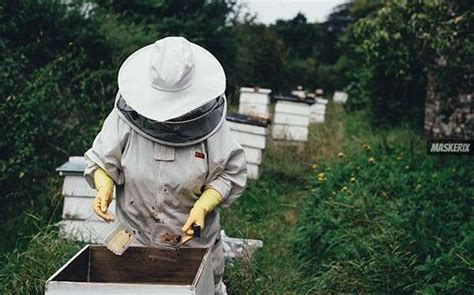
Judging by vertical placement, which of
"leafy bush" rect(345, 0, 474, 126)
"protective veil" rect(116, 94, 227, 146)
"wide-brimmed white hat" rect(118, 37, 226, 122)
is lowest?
"protective veil" rect(116, 94, 227, 146)

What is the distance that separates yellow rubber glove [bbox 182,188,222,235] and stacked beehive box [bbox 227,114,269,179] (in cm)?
424

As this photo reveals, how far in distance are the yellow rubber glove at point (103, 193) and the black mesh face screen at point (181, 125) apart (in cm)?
29

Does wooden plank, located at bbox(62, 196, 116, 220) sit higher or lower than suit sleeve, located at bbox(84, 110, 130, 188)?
lower

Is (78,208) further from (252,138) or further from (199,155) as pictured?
(252,138)

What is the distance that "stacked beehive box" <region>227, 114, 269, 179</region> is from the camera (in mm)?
7348

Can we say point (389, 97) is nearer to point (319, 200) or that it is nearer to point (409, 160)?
point (409, 160)

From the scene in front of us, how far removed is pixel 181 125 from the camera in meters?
3.04

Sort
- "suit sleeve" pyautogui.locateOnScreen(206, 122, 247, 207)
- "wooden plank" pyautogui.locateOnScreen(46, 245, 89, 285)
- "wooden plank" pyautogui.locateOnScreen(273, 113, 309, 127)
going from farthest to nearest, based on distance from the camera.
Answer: "wooden plank" pyautogui.locateOnScreen(273, 113, 309, 127), "suit sleeve" pyautogui.locateOnScreen(206, 122, 247, 207), "wooden plank" pyautogui.locateOnScreen(46, 245, 89, 285)

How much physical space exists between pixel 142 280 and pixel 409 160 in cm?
430

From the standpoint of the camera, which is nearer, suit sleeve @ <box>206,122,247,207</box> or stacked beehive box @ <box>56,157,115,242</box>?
suit sleeve @ <box>206,122,247,207</box>

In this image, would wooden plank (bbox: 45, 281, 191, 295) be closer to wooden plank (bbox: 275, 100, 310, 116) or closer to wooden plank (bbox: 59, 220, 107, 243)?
wooden plank (bbox: 59, 220, 107, 243)

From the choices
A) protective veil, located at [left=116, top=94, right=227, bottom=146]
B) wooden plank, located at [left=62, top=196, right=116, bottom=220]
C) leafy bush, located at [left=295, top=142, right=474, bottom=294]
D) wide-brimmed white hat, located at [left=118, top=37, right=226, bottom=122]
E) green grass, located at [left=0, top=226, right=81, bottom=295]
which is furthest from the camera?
wooden plank, located at [left=62, top=196, right=116, bottom=220]

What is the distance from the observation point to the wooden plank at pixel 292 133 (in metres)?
9.34

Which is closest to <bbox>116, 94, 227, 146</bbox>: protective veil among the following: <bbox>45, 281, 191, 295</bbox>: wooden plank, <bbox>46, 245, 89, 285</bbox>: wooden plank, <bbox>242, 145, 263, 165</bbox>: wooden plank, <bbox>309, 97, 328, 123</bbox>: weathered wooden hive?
<bbox>46, 245, 89, 285</bbox>: wooden plank
